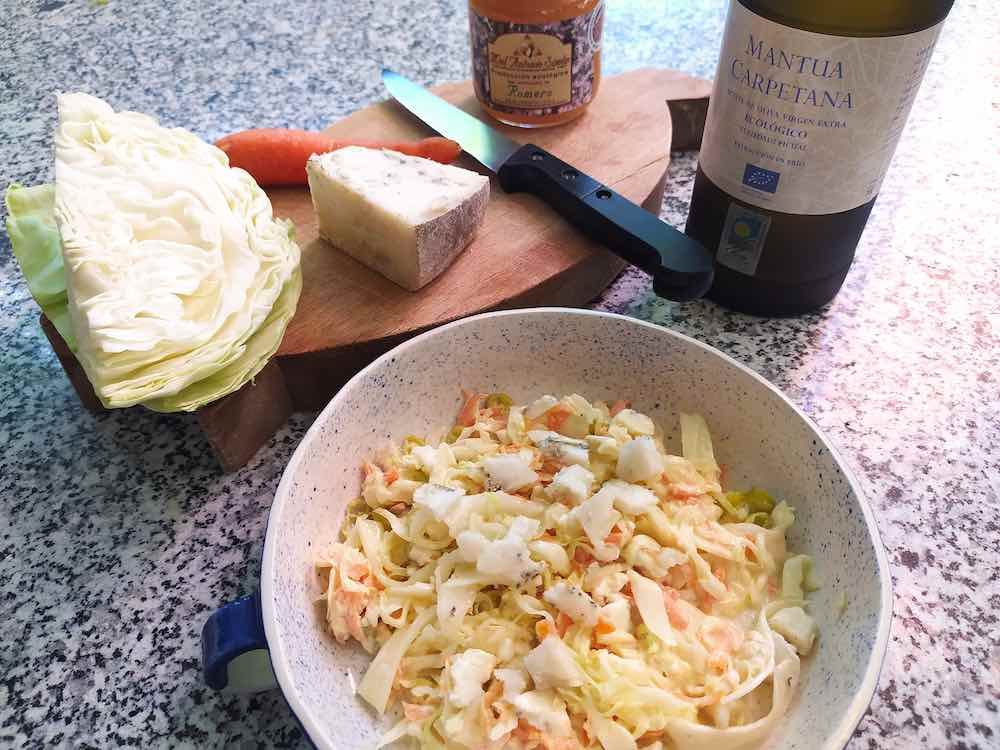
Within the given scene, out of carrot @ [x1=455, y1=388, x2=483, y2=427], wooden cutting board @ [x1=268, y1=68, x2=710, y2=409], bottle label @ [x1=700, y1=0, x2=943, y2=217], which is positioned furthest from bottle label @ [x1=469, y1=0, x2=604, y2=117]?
carrot @ [x1=455, y1=388, x2=483, y2=427]

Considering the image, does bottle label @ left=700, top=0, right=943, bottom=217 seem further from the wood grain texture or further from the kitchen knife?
the wood grain texture

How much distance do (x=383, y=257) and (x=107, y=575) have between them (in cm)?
60

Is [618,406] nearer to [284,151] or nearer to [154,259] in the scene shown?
[154,259]

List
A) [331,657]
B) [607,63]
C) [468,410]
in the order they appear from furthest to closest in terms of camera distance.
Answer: [607,63] → [468,410] → [331,657]

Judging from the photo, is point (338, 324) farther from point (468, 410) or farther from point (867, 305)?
point (867, 305)

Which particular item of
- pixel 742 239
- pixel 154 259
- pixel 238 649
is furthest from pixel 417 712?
pixel 742 239

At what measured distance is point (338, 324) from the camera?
3.83 ft

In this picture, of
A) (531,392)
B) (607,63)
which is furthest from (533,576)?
(607,63)

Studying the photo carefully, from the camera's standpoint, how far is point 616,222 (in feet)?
4.01

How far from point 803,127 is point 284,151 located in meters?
0.89

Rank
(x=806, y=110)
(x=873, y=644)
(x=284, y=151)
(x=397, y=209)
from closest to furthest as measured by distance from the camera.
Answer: (x=873, y=644) → (x=806, y=110) → (x=397, y=209) → (x=284, y=151)

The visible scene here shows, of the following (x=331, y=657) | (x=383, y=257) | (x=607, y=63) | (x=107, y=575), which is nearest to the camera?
(x=331, y=657)

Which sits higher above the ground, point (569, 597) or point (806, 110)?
point (806, 110)

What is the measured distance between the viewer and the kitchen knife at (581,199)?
1157mm
